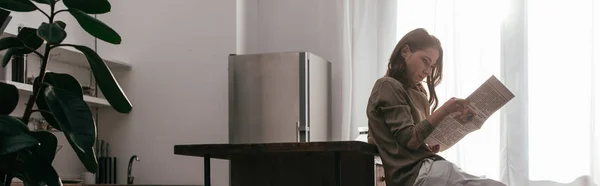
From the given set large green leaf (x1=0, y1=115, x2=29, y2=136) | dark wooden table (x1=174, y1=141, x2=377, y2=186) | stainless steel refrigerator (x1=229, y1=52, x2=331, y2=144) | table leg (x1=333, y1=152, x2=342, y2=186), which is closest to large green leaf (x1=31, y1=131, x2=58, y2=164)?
large green leaf (x1=0, y1=115, x2=29, y2=136)

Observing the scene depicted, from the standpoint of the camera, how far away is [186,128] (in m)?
5.47

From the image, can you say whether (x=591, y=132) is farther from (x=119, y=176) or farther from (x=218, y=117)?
(x=119, y=176)

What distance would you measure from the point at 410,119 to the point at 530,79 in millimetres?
2547

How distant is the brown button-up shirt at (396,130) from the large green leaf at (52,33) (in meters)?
→ 1.23

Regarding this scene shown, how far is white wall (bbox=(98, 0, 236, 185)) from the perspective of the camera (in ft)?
17.8

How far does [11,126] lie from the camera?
1840 millimetres

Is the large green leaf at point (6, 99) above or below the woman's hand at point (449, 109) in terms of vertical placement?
above

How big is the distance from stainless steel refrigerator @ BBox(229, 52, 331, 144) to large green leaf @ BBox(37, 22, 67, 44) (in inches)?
126

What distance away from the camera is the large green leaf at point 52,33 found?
1.89 meters

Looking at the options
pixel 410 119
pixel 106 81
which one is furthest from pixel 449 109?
pixel 106 81

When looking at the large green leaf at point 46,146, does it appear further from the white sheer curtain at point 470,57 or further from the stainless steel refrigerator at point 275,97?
the white sheer curtain at point 470,57

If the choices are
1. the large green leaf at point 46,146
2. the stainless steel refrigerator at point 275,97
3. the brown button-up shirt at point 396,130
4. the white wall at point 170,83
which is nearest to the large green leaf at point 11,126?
the large green leaf at point 46,146

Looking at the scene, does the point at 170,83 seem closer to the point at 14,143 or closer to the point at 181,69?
the point at 181,69

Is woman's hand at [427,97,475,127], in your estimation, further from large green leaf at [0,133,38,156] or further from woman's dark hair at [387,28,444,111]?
large green leaf at [0,133,38,156]
